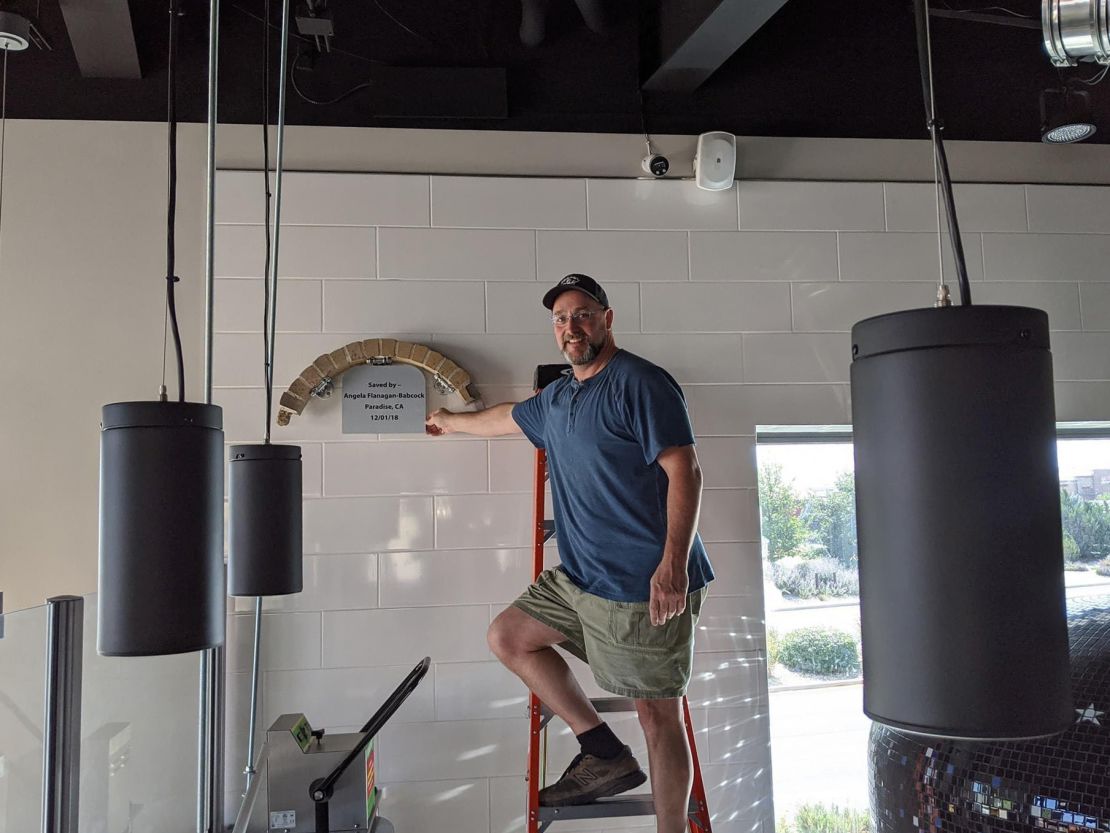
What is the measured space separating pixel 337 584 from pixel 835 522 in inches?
74.4

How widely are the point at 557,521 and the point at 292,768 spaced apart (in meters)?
1.05

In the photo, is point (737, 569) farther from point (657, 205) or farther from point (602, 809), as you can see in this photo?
point (657, 205)

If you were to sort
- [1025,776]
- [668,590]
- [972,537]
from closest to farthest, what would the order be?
[972,537]
[1025,776]
[668,590]

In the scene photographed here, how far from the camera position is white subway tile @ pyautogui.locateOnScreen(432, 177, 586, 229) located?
10.9 ft

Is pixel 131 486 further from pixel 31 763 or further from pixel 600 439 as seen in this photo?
pixel 600 439

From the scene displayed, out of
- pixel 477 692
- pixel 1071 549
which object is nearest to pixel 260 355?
pixel 477 692

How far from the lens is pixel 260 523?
6.91 feet

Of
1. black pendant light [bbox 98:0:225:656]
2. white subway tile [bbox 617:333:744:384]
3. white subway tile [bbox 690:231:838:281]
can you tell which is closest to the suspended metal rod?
black pendant light [bbox 98:0:225:656]

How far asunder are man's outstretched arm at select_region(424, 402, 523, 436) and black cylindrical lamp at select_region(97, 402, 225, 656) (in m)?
2.03

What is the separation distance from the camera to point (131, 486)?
0.96 meters

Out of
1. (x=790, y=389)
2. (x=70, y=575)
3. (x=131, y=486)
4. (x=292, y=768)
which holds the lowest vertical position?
(x=292, y=768)

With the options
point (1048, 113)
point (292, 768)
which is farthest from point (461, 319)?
point (1048, 113)

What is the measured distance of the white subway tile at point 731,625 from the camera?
130 inches

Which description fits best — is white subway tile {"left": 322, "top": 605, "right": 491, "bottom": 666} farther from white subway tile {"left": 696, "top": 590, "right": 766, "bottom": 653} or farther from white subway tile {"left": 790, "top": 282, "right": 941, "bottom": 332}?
white subway tile {"left": 790, "top": 282, "right": 941, "bottom": 332}
